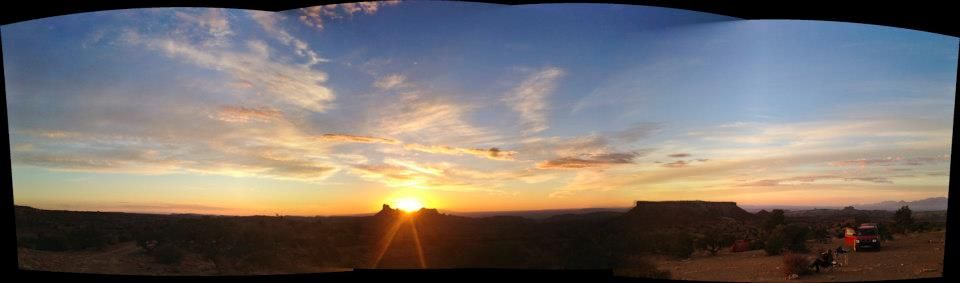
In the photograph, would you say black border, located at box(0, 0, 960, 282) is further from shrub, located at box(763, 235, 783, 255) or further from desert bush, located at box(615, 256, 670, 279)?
shrub, located at box(763, 235, 783, 255)

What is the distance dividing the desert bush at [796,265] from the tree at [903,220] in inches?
154

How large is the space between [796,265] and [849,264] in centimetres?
172

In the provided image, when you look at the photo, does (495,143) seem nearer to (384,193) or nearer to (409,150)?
(409,150)

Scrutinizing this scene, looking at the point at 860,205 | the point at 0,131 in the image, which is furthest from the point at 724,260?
the point at 0,131

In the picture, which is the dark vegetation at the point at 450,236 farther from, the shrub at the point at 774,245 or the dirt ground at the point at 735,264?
the dirt ground at the point at 735,264

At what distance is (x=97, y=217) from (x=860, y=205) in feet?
83.1

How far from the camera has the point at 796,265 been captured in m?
20.0

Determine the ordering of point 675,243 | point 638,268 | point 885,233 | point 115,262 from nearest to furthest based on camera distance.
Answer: point 115,262, point 885,233, point 638,268, point 675,243

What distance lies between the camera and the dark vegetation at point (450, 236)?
66.7 feet

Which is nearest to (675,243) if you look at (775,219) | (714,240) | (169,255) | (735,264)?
(714,240)

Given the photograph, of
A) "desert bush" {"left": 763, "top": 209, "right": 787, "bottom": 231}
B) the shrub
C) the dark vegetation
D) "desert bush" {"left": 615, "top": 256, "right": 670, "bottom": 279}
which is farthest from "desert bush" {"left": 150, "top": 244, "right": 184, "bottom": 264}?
"desert bush" {"left": 763, "top": 209, "right": 787, "bottom": 231}

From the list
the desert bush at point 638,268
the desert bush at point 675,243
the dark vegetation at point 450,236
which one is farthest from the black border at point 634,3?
the desert bush at point 675,243

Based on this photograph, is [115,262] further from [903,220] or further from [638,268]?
[903,220]

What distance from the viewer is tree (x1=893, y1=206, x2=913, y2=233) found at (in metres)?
20.9
